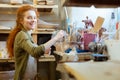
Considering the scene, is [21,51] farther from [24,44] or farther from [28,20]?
[28,20]

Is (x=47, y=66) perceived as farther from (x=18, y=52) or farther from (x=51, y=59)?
(x=18, y=52)

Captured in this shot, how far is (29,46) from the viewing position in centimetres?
164

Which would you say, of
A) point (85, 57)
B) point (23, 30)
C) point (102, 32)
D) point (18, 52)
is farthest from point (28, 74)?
point (102, 32)

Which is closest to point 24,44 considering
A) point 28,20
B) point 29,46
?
point 29,46

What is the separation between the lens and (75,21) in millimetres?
2926

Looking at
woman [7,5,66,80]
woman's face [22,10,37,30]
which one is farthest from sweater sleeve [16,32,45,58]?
woman's face [22,10,37,30]

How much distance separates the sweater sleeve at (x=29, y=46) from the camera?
1.61 m

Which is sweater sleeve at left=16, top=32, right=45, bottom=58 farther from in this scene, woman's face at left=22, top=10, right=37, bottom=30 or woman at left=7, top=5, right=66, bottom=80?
woman's face at left=22, top=10, right=37, bottom=30

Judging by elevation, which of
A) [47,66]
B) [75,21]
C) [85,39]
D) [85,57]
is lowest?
[47,66]

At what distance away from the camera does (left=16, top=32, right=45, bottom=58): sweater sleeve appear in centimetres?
161

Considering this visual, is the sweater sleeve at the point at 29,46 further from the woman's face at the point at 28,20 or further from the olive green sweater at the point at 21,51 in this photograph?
the woman's face at the point at 28,20

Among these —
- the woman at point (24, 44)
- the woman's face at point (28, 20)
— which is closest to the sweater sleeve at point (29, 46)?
the woman at point (24, 44)

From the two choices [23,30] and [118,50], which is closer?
[118,50]

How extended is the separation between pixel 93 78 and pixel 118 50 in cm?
86
